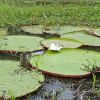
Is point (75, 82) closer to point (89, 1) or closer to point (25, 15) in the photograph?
point (25, 15)

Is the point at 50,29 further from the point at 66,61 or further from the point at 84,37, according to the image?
the point at 66,61

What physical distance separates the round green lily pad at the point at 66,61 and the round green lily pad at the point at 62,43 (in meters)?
0.16

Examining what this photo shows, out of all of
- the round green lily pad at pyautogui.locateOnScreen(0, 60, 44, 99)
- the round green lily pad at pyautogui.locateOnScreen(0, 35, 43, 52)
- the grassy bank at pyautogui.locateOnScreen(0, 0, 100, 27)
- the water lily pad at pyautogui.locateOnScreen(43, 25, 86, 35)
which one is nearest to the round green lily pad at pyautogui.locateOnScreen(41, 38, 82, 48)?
the round green lily pad at pyautogui.locateOnScreen(0, 35, 43, 52)

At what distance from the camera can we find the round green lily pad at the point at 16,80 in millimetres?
2837

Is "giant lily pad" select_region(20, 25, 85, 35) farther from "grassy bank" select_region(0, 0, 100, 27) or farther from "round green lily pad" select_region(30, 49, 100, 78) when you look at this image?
"round green lily pad" select_region(30, 49, 100, 78)

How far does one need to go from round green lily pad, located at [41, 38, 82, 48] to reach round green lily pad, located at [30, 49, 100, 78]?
0.52ft

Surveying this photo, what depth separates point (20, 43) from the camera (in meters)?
4.06

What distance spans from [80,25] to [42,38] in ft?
3.26

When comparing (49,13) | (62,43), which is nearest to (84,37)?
(62,43)

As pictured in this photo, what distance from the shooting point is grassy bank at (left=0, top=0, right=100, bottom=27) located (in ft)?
17.1

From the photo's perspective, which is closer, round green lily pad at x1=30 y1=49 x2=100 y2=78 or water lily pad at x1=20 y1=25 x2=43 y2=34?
round green lily pad at x1=30 y1=49 x2=100 y2=78

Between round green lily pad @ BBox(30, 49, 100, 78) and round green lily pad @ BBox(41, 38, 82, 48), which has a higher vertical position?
round green lily pad @ BBox(41, 38, 82, 48)

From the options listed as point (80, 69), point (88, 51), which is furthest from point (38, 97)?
point (88, 51)

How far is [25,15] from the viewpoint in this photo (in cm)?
550
